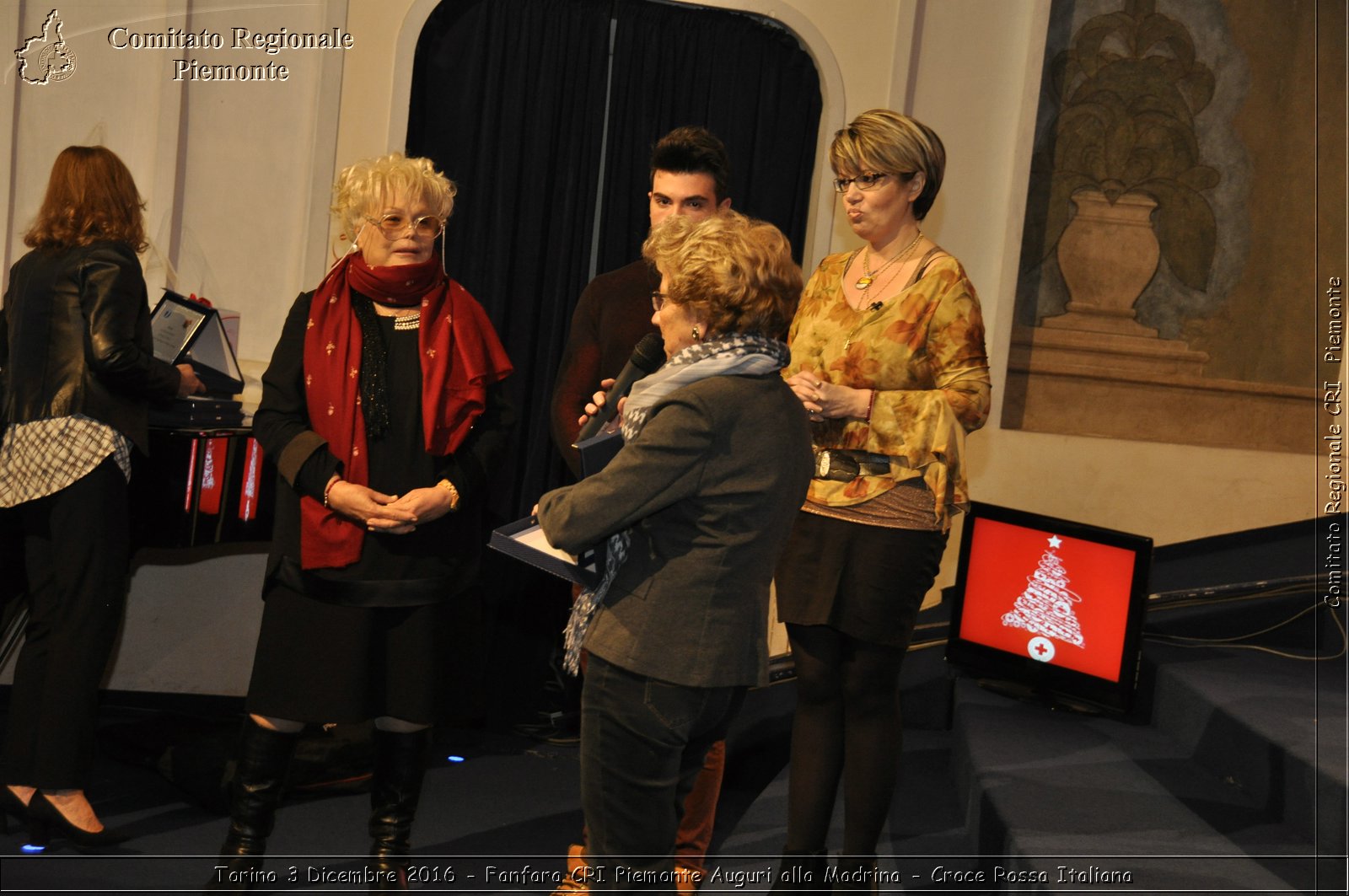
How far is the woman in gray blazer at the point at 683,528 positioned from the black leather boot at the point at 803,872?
63 cm

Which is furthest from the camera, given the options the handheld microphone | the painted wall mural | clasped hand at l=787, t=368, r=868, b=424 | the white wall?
the painted wall mural

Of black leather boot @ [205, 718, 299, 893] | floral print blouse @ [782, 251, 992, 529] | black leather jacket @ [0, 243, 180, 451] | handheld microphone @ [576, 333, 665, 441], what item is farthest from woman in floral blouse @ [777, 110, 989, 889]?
black leather jacket @ [0, 243, 180, 451]

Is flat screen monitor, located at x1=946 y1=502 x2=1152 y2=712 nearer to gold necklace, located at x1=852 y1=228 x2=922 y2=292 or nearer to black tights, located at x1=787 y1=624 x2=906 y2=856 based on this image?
black tights, located at x1=787 y1=624 x2=906 y2=856

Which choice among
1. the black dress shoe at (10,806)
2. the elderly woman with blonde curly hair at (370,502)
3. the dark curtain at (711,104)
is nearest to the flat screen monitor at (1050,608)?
the dark curtain at (711,104)

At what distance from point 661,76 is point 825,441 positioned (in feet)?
8.24

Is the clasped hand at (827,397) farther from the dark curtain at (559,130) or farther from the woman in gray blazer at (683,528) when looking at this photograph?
the dark curtain at (559,130)

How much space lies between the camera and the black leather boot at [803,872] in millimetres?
2609

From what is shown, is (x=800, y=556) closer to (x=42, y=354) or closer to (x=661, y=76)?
(x=42, y=354)

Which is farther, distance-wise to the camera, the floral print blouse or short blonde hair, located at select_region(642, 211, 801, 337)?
the floral print blouse

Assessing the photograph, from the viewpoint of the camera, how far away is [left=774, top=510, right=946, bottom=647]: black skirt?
254 cm

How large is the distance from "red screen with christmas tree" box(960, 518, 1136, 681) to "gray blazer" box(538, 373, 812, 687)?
213cm

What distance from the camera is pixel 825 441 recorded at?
2.62 m

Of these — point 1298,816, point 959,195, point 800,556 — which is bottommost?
point 1298,816

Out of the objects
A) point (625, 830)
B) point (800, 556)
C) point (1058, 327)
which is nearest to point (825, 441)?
point (800, 556)
